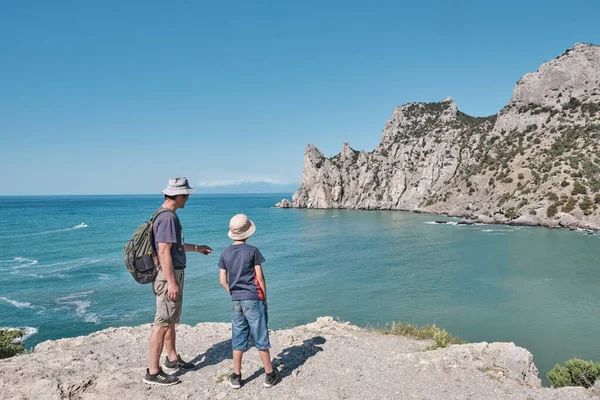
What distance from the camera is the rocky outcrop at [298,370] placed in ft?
18.7

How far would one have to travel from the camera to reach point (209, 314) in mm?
20203

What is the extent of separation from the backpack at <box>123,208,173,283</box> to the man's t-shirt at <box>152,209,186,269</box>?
0.32 feet

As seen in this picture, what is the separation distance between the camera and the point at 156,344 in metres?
5.65

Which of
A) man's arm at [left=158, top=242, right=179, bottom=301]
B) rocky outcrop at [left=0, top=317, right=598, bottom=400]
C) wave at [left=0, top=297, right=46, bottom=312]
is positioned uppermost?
man's arm at [left=158, top=242, right=179, bottom=301]

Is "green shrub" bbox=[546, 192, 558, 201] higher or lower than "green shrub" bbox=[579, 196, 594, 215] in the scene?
higher

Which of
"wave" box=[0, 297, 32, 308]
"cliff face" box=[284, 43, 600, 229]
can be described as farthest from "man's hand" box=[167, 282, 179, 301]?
"cliff face" box=[284, 43, 600, 229]

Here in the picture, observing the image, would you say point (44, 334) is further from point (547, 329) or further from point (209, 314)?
point (547, 329)

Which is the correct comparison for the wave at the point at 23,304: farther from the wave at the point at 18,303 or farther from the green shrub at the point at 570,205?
the green shrub at the point at 570,205

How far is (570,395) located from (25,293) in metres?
29.5

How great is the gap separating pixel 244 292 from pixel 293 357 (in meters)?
2.31

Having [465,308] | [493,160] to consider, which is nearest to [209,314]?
[465,308]

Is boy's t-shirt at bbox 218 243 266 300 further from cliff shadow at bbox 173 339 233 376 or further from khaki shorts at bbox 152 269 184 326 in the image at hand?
cliff shadow at bbox 173 339 233 376

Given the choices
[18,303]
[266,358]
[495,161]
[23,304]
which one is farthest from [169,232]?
[495,161]

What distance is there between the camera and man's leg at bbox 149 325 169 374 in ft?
18.5
